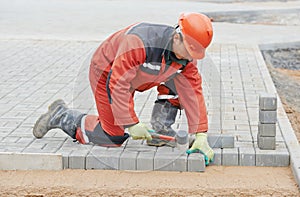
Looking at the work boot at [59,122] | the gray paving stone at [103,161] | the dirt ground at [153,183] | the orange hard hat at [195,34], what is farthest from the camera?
the work boot at [59,122]

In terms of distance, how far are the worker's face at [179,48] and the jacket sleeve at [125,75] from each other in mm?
256

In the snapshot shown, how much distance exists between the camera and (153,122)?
5.83m

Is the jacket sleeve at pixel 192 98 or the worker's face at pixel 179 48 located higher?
the worker's face at pixel 179 48

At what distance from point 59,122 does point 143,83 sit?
0.93 metres

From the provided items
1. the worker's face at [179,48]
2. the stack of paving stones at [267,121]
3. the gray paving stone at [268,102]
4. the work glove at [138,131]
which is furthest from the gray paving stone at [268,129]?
the work glove at [138,131]

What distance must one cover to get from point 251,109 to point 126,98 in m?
2.25

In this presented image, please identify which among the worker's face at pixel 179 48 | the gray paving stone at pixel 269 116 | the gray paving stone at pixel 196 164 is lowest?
the gray paving stone at pixel 196 164

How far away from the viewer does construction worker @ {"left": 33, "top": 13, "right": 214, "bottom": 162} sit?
4973 millimetres

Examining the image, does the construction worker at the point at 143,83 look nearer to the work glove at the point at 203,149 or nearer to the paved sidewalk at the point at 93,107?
the work glove at the point at 203,149

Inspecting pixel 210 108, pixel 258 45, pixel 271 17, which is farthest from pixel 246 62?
pixel 271 17

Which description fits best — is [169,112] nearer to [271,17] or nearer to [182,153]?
[182,153]

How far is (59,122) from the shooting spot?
570 cm

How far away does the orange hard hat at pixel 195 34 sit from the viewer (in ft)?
16.1

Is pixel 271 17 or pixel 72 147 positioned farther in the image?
pixel 271 17
